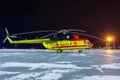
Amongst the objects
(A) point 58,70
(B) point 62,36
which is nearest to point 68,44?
(B) point 62,36

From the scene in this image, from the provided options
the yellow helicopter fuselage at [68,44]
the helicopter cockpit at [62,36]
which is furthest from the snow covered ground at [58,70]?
the helicopter cockpit at [62,36]

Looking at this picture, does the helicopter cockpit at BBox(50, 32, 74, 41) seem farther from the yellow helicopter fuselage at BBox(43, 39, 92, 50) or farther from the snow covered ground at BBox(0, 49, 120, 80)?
the snow covered ground at BBox(0, 49, 120, 80)

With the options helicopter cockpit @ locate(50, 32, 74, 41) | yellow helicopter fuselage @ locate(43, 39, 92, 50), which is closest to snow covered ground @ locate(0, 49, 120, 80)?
yellow helicopter fuselage @ locate(43, 39, 92, 50)

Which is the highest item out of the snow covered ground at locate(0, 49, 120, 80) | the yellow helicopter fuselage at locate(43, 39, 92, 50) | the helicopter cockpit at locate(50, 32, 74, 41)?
the helicopter cockpit at locate(50, 32, 74, 41)

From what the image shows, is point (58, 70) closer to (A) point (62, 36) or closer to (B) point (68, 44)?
(B) point (68, 44)

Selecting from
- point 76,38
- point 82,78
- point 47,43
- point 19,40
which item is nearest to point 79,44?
point 76,38

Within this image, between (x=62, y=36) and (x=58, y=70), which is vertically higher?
(x=62, y=36)

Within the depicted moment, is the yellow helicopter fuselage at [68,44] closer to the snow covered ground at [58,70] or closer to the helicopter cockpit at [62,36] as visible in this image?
the helicopter cockpit at [62,36]

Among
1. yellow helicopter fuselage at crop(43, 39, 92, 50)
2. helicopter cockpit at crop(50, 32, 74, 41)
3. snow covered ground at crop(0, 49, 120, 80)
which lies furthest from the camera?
helicopter cockpit at crop(50, 32, 74, 41)

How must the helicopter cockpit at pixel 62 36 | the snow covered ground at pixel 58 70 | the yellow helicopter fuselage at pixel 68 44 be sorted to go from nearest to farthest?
the snow covered ground at pixel 58 70, the yellow helicopter fuselage at pixel 68 44, the helicopter cockpit at pixel 62 36

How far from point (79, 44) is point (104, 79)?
23.1 meters

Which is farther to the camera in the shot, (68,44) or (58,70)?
(68,44)

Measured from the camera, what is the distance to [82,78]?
28.9 feet

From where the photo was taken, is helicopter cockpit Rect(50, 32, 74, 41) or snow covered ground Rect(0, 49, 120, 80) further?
helicopter cockpit Rect(50, 32, 74, 41)
